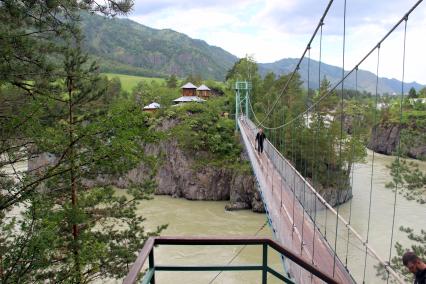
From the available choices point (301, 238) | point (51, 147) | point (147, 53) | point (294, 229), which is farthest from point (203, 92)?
point (147, 53)

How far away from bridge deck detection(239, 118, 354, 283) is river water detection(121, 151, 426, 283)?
221 centimetres

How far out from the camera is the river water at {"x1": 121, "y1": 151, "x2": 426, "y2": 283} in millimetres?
9906

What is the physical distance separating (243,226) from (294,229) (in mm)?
8966

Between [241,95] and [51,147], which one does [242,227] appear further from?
[241,95]

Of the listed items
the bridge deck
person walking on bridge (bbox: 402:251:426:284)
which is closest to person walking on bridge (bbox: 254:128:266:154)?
the bridge deck

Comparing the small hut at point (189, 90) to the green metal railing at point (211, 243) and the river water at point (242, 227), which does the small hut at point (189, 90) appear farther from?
the green metal railing at point (211, 243)

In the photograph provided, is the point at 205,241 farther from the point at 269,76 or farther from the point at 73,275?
the point at 269,76

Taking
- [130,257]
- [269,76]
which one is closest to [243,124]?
[269,76]

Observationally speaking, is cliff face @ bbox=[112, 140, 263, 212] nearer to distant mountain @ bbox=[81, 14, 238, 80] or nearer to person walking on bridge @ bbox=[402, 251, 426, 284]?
person walking on bridge @ bbox=[402, 251, 426, 284]

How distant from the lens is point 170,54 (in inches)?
4710

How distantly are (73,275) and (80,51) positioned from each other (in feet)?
13.5

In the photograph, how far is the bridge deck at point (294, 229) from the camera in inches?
132

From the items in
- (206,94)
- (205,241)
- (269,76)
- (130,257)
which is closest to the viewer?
(205,241)

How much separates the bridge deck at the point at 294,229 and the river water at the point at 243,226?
2209 mm
